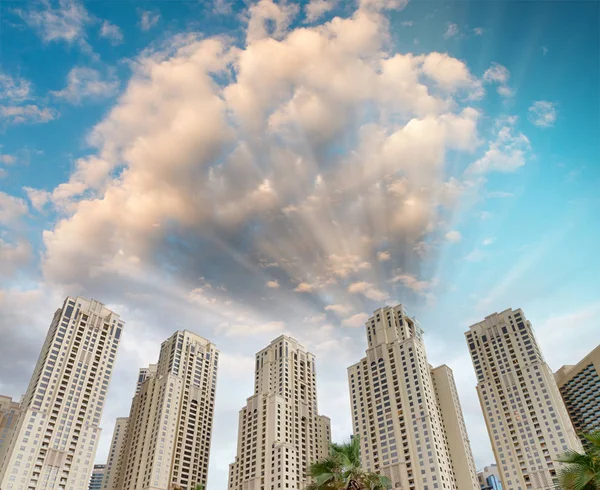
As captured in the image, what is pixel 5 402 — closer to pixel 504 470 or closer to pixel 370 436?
pixel 370 436

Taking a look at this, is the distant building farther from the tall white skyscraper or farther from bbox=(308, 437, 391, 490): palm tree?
bbox=(308, 437, 391, 490): palm tree

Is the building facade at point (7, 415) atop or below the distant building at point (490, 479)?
atop

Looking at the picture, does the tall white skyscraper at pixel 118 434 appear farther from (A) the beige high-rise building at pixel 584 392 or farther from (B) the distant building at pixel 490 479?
(A) the beige high-rise building at pixel 584 392

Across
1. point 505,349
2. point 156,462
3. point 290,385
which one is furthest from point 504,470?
point 156,462

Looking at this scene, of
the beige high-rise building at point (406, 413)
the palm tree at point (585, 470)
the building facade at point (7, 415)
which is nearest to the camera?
the palm tree at point (585, 470)

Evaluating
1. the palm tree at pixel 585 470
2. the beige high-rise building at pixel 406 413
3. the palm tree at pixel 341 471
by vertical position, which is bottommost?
the palm tree at pixel 585 470

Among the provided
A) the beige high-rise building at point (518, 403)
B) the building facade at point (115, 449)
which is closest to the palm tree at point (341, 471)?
the beige high-rise building at point (518, 403)

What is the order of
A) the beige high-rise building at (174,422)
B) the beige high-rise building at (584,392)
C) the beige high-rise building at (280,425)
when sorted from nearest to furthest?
the beige high-rise building at (280,425) < the beige high-rise building at (174,422) < the beige high-rise building at (584,392)
